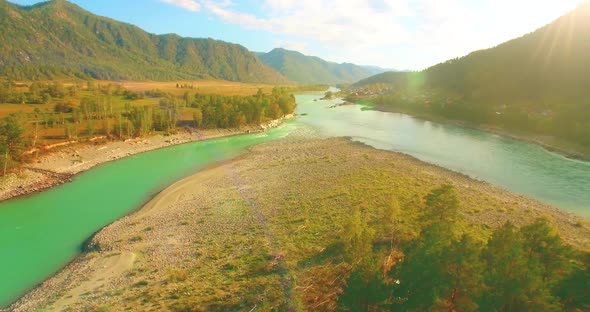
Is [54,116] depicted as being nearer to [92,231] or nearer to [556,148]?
[92,231]

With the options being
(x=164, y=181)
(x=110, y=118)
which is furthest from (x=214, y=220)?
(x=110, y=118)

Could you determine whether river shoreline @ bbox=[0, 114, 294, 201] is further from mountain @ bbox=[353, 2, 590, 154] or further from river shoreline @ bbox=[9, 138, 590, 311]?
mountain @ bbox=[353, 2, 590, 154]

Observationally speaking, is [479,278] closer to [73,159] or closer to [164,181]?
[164,181]

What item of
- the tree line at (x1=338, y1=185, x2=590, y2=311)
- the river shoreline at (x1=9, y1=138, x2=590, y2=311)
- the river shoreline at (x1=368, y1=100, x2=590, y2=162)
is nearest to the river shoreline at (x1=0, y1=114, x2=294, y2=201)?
the river shoreline at (x1=9, y1=138, x2=590, y2=311)

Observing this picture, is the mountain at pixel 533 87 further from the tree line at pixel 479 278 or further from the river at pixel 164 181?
the tree line at pixel 479 278

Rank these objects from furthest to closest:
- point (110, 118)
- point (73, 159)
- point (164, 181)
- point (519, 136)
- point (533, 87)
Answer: point (533, 87), point (110, 118), point (519, 136), point (73, 159), point (164, 181)
